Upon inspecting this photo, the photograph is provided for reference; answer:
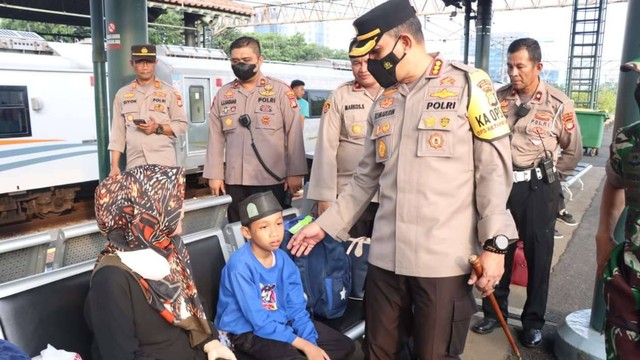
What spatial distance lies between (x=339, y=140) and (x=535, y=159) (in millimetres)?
1212

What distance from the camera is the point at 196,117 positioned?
32.6 feet

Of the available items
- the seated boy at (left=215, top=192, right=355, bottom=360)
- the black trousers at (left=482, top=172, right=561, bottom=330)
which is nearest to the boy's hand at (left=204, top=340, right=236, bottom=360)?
the seated boy at (left=215, top=192, right=355, bottom=360)

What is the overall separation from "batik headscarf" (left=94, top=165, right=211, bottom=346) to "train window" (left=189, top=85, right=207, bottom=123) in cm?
787

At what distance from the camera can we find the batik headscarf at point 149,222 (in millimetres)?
1897

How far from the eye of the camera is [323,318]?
2.87 metres

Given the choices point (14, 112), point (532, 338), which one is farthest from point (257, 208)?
point (14, 112)

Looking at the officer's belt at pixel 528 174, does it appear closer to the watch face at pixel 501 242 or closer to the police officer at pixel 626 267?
the police officer at pixel 626 267

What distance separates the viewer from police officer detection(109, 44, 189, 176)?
427 centimetres

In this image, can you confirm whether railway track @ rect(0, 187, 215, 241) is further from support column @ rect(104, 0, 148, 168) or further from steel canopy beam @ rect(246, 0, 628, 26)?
steel canopy beam @ rect(246, 0, 628, 26)

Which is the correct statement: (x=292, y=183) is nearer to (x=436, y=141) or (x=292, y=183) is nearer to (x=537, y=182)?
(x=537, y=182)

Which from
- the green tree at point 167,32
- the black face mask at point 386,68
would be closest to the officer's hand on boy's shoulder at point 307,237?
the black face mask at point 386,68

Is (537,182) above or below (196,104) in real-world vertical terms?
below

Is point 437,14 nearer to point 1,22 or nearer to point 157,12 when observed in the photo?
point 157,12

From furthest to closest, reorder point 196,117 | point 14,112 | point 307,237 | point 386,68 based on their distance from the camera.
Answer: point 196,117, point 14,112, point 307,237, point 386,68
